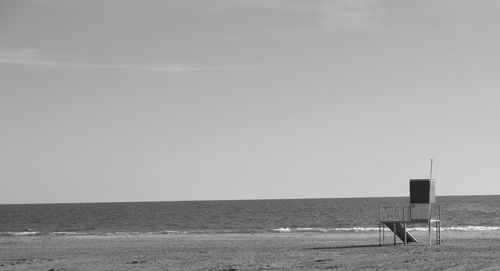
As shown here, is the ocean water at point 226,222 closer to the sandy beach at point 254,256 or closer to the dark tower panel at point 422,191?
the dark tower panel at point 422,191

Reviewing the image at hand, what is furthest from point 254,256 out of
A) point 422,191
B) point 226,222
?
point 226,222

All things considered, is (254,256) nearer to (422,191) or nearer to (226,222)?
(422,191)

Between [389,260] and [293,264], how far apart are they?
3694 mm

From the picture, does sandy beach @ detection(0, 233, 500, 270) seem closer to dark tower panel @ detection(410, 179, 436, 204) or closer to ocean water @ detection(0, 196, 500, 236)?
dark tower panel @ detection(410, 179, 436, 204)

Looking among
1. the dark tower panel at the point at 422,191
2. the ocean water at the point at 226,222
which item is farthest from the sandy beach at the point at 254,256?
the ocean water at the point at 226,222

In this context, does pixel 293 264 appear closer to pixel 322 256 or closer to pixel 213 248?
pixel 322 256

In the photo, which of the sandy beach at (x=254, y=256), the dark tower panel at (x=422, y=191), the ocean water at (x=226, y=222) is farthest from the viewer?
the ocean water at (x=226, y=222)

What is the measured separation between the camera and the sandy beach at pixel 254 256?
91.7 feet

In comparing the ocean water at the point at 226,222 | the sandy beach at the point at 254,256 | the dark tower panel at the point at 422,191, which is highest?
the dark tower panel at the point at 422,191

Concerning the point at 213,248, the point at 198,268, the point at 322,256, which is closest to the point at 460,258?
the point at 322,256

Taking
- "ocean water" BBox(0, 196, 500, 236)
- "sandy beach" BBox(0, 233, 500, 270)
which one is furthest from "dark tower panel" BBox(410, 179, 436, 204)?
"ocean water" BBox(0, 196, 500, 236)

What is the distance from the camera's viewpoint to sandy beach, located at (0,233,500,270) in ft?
91.7

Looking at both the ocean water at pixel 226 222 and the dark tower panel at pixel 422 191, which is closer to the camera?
the dark tower panel at pixel 422 191

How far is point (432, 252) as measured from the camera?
32.4 m
